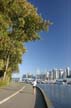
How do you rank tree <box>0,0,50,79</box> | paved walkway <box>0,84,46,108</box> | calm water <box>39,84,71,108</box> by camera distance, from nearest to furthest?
paved walkway <box>0,84,46,108</box>, tree <box>0,0,50,79</box>, calm water <box>39,84,71,108</box>

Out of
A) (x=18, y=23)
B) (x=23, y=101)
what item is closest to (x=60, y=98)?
(x=18, y=23)

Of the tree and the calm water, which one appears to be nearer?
the tree

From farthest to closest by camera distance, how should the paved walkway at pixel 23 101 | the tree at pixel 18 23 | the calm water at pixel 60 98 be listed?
1. the calm water at pixel 60 98
2. the tree at pixel 18 23
3. the paved walkway at pixel 23 101

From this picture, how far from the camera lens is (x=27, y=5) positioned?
126 feet

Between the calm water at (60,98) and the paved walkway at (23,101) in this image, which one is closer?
the paved walkway at (23,101)

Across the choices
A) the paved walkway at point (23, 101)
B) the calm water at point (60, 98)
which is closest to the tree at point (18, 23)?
the paved walkway at point (23, 101)

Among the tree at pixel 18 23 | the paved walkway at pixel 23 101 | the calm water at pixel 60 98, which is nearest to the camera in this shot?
the paved walkway at pixel 23 101

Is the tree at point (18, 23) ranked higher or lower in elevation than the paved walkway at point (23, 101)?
higher

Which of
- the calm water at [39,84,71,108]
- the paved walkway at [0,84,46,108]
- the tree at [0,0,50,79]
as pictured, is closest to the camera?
the paved walkway at [0,84,46,108]

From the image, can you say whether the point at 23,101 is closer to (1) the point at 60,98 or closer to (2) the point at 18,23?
(2) the point at 18,23

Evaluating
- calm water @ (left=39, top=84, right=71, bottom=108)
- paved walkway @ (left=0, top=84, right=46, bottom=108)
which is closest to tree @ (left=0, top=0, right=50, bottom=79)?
paved walkway @ (left=0, top=84, right=46, bottom=108)

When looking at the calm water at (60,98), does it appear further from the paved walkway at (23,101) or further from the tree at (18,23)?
the tree at (18,23)

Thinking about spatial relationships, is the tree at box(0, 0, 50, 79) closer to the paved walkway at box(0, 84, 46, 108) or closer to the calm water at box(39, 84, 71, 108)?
the paved walkway at box(0, 84, 46, 108)

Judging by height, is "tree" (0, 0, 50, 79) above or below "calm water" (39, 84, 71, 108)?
above
